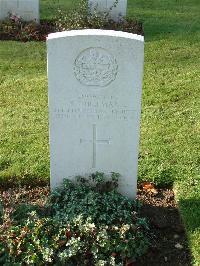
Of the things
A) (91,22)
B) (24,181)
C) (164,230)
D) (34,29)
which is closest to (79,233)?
(164,230)

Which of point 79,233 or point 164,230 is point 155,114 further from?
point 79,233

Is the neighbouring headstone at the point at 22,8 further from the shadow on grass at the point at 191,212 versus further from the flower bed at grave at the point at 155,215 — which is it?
the shadow on grass at the point at 191,212

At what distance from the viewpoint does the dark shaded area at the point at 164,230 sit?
457 cm

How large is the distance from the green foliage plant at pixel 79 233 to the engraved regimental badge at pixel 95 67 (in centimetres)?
92

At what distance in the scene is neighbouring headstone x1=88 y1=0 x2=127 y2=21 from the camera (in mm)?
10461

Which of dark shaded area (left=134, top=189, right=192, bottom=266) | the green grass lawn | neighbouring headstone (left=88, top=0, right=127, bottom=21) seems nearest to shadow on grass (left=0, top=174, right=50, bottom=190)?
the green grass lawn

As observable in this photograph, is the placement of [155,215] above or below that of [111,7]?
below

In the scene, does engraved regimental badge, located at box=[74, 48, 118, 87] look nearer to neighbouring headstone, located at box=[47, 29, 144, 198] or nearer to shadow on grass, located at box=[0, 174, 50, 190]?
neighbouring headstone, located at box=[47, 29, 144, 198]

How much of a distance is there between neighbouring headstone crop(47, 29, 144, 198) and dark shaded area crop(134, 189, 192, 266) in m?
0.32

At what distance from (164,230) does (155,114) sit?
2333 mm

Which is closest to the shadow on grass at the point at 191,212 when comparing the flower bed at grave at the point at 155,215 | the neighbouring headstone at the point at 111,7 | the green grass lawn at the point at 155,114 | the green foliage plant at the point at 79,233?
the green grass lawn at the point at 155,114

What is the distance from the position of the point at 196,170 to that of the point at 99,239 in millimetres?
1758

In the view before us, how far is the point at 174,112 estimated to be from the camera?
23.0 feet

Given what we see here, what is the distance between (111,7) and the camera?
10.4 meters
